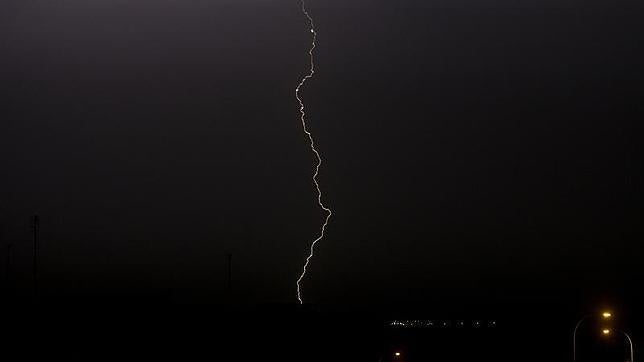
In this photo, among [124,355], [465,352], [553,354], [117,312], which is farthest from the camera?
[465,352]

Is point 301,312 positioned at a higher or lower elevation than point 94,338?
higher

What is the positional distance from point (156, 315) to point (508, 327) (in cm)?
4988

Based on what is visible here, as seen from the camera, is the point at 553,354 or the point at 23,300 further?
the point at 553,354

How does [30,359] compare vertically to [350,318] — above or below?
below

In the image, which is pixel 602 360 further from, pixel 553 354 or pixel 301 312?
pixel 301 312

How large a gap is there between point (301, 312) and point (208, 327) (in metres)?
20.8

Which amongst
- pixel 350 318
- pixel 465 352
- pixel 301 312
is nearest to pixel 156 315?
pixel 301 312

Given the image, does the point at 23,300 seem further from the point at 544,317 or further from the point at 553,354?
the point at 544,317

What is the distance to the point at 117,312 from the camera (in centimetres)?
4403

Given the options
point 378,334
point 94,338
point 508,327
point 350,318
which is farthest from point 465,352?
point 94,338

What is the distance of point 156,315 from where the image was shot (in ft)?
152

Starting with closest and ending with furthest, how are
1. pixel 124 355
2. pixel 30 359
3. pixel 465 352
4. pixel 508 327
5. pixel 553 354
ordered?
pixel 30 359, pixel 124 355, pixel 553 354, pixel 465 352, pixel 508 327

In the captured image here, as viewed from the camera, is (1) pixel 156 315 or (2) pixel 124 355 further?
(1) pixel 156 315

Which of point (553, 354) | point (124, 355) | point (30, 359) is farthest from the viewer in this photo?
point (553, 354)
